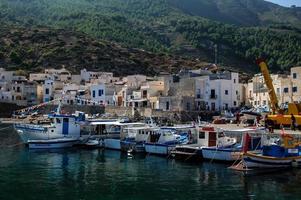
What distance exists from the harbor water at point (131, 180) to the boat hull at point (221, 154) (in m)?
1.33

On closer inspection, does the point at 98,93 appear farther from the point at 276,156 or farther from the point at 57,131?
the point at 276,156

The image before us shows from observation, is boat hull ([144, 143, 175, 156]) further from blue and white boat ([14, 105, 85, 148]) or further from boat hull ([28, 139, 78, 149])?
boat hull ([28, 139, 78, 149])

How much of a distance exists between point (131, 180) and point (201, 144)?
1195cm

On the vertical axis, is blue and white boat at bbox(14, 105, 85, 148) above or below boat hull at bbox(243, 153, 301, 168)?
above

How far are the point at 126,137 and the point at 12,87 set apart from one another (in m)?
58.2

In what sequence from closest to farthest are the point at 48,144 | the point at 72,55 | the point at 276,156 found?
the point at 276,156 < the point at 48,144 < the point at 72,55

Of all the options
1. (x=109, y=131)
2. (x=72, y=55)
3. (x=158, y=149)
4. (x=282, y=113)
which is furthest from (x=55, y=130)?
(x=72, y=55)

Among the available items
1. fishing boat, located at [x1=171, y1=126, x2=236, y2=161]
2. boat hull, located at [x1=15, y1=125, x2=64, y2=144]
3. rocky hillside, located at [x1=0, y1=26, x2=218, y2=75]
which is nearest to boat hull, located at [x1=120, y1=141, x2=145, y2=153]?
fishing boat, located at [x1=171, y1=126, x2=236, y2=161]

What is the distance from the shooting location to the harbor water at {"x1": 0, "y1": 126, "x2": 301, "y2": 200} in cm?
2523

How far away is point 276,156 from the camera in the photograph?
33.2 meters

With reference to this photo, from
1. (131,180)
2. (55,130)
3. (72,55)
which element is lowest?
(131,180)

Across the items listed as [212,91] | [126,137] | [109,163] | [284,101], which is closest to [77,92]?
[212,91]

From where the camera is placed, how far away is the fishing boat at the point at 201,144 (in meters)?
37.8

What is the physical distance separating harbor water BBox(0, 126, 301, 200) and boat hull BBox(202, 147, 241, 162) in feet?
4.37
